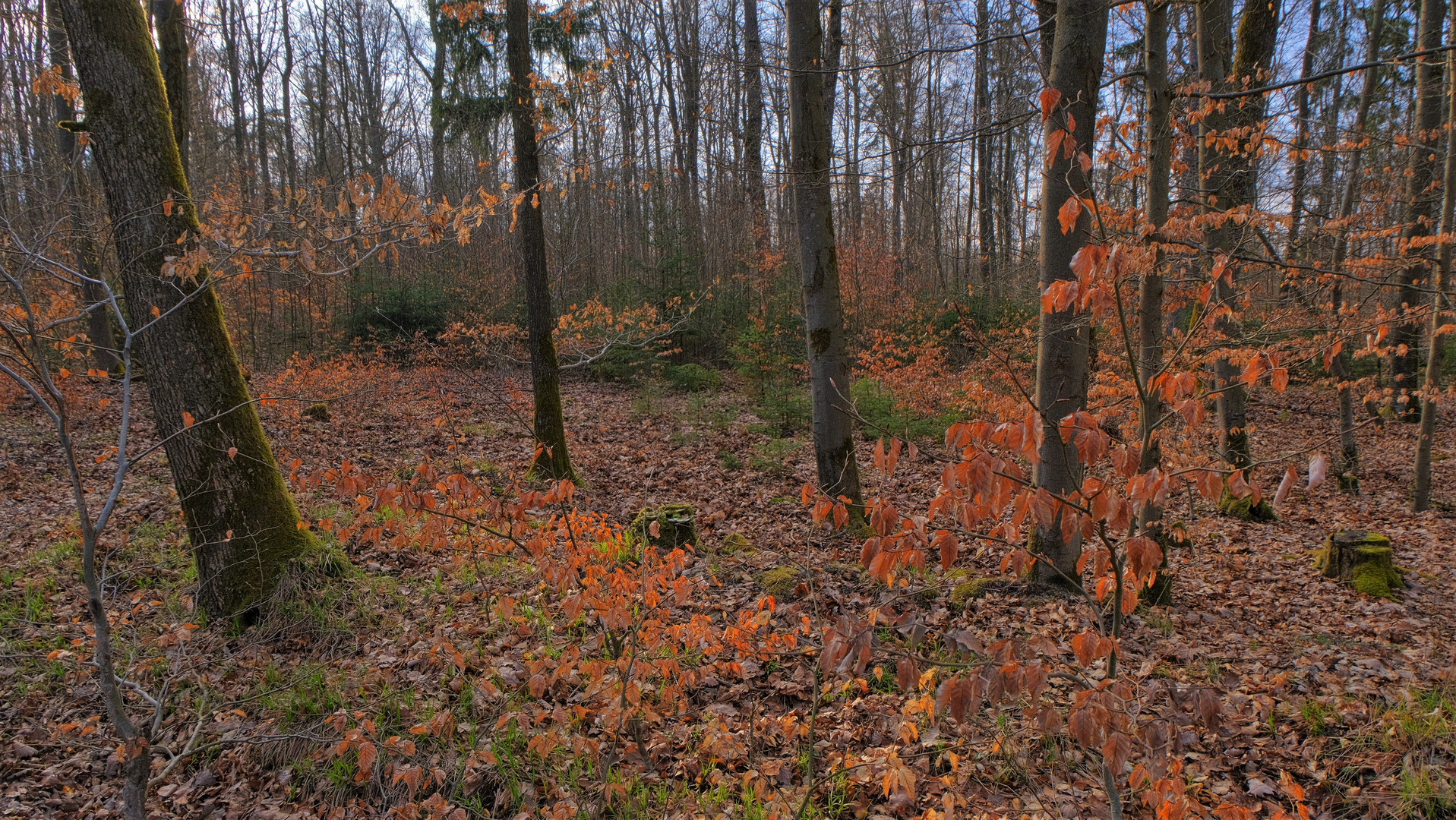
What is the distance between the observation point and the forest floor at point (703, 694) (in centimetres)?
320

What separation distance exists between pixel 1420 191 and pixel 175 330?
14.4 metres

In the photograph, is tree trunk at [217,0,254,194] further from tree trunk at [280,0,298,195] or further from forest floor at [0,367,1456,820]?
forest floor at [0,367,1456,820]

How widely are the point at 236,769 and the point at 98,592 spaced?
169 centimetres

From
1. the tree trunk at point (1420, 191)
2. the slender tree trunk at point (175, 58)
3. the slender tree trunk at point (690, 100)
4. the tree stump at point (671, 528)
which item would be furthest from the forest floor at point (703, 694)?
the slender tree trunk at point (690, 100)

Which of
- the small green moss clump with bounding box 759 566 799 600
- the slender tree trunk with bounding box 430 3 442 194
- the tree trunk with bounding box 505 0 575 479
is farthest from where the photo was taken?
the slender tree trunk with bounding box 430 3 442 194

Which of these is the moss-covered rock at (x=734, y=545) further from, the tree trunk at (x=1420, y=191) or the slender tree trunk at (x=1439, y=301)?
the slender tree trunk at (x=1439, y=301)

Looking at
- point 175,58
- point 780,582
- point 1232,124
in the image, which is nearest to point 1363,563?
point 780,582

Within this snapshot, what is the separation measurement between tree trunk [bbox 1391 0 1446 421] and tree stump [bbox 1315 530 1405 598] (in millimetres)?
2039

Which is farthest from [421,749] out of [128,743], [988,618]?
[988,618]

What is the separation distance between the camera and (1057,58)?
4.44 meters

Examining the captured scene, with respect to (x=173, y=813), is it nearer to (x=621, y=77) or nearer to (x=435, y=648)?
(x=435, y=648)

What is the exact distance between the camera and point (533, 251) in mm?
7461

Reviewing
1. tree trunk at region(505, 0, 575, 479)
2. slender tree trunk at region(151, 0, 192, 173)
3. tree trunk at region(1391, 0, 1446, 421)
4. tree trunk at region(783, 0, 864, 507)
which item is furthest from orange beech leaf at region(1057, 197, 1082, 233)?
slender tree trunk at region(151, 0, 192, 173)

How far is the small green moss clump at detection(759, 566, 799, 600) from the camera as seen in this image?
5.21 m
